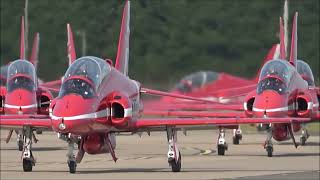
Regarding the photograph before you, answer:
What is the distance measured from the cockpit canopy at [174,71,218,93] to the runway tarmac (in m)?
10.1

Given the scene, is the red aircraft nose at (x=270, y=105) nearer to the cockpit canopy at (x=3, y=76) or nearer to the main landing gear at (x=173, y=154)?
the main landing gear at (x=173, y=154)

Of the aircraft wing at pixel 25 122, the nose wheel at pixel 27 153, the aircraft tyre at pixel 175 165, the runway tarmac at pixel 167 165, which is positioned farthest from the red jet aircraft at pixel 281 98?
the aircraft wing at pixel 25 122

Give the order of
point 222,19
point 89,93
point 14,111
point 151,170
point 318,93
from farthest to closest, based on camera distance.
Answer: point 222,19 < point 318,93 < point 14,111 < point 151,170 < point 89,93

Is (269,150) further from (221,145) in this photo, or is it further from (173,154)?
(173,154)

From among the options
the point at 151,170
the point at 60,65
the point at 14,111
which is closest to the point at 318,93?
the point at 14,111

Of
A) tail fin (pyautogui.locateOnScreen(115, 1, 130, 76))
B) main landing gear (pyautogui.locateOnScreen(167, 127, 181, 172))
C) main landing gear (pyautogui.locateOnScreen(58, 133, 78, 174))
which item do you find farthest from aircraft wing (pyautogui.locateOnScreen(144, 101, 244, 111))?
main landing gear (pyautogui.locateOnScreen(58, 133, 78, 174))

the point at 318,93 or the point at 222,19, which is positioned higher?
the point at 222,19

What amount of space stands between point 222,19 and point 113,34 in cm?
456

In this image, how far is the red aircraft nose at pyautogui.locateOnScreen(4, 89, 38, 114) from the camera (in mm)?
32656

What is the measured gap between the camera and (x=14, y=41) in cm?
4781

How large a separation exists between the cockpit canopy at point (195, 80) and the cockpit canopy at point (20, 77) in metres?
16.1

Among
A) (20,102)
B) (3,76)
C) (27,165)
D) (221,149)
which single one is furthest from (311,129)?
(27,165)

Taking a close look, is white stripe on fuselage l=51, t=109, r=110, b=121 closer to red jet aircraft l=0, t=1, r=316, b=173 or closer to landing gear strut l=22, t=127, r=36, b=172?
red jet aircraft l=0, t=1, r=316, b=173

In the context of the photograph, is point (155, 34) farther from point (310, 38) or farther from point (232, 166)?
point (232, 166)
